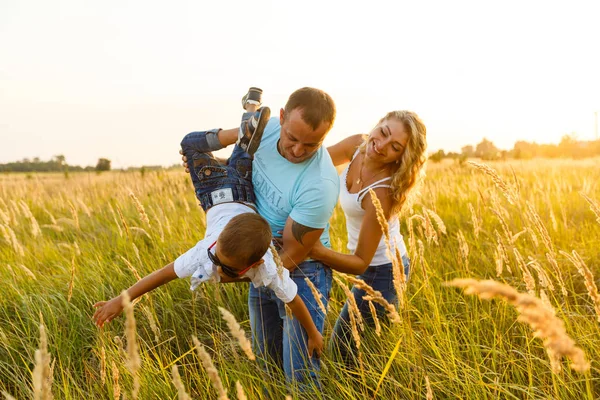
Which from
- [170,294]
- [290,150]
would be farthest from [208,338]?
[290,150]

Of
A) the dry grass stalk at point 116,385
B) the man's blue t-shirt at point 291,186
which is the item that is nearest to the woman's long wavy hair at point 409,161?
the man's blue t-shirt at point 291,186

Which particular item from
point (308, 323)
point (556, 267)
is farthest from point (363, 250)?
point (556, 267)

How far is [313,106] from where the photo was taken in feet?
7.59

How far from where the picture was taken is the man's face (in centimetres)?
233

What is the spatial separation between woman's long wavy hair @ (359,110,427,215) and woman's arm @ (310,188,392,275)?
0.25 feet

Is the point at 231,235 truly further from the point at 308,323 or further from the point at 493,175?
the point at 493,175

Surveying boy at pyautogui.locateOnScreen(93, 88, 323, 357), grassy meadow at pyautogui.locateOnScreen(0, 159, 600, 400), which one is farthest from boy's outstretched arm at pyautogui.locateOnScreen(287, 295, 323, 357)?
grassy meadow at pyautogui.locateOnScreen(0, 159, 600, 400)

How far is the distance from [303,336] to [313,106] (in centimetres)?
121

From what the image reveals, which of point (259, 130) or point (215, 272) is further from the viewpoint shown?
point (259, 130)

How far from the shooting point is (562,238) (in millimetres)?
4387

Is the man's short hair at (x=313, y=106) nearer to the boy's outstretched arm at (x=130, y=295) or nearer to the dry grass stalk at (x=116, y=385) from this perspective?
the boy's outstretched arm at (x=130, y=295)

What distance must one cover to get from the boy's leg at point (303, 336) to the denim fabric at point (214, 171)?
Result: 549 millimetres

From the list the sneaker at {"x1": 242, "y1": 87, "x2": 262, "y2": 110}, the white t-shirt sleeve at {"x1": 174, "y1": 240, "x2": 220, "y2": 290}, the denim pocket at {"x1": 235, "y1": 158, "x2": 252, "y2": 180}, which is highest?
the sneaker at {"x1": 242, "y1": 87, "x2": 262, "y2": 110}

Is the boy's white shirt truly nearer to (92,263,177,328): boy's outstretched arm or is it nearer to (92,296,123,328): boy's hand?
(92,263,177,328): boy's outstretched arm
